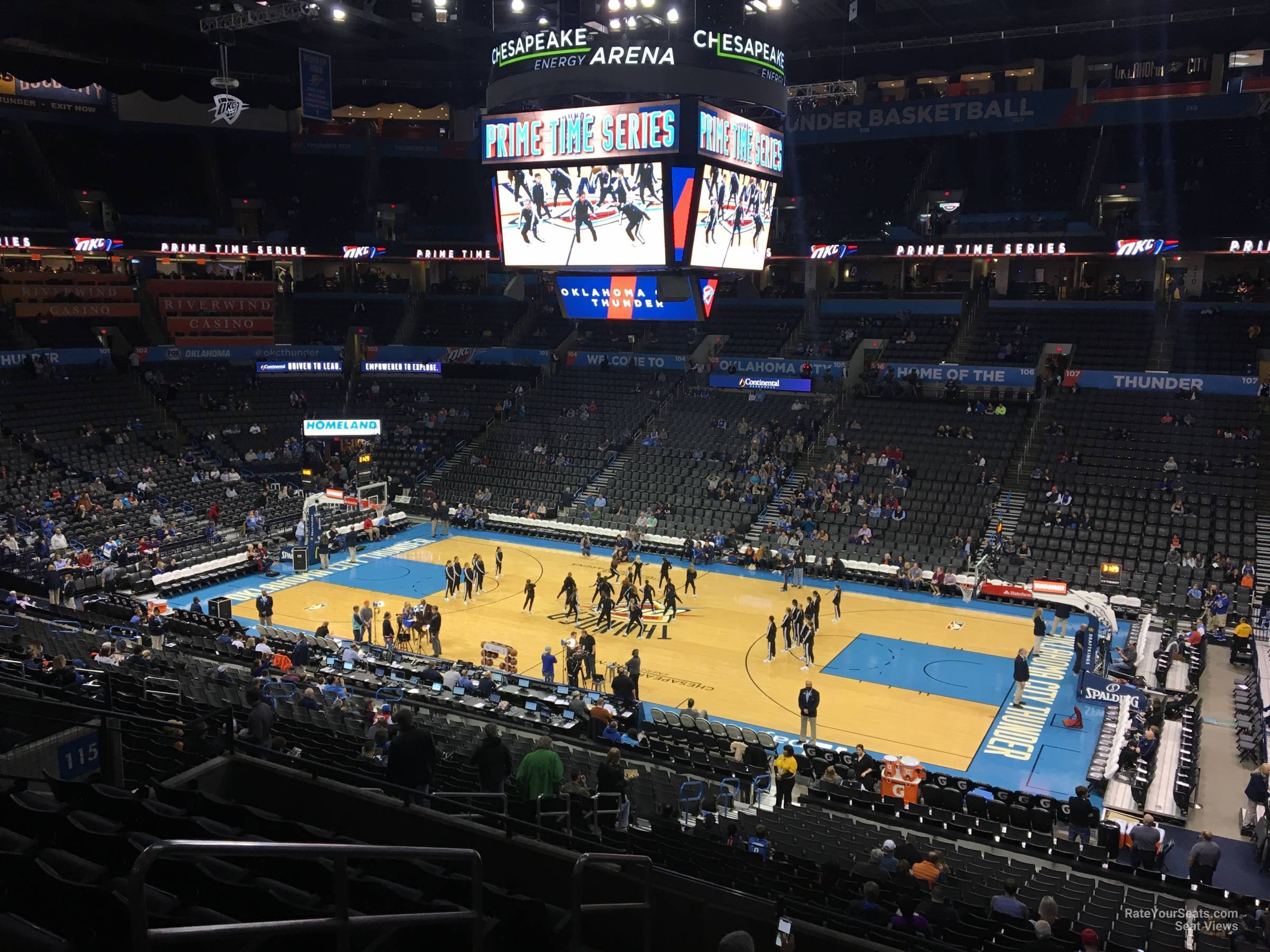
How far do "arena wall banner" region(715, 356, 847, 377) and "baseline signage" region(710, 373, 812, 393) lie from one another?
38 centimetres

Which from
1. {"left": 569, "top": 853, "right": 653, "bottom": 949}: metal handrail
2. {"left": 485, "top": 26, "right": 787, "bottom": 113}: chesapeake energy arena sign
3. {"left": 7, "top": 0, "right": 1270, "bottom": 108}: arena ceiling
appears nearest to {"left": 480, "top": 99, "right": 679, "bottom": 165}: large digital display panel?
{"left": 485, "top": 26, "right": 787, "bottom": 113}: chesapeake energy arena sign

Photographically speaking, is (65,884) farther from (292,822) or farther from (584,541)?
(584,541)

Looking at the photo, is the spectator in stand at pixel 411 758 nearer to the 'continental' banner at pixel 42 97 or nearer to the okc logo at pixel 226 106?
the okc logo at pixel 226 106

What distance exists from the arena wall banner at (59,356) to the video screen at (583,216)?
2989 centimetres

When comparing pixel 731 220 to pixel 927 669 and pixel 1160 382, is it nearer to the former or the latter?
pixel 927 669

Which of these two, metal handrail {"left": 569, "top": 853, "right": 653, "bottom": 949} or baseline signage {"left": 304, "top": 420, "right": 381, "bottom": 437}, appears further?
baseline signage {"left": 304, "top": 420, "right": 381, "bottom": 437}

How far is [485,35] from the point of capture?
4059 cm

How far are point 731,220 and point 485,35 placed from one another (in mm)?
22843

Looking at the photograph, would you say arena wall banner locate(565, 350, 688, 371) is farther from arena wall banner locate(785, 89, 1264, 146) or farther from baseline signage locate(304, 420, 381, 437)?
baseline signage locate(304, 420, 381, 437)

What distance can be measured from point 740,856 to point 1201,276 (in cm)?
4237

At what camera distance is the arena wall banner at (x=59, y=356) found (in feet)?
139

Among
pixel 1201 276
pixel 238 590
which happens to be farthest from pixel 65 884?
pixel 1201 276

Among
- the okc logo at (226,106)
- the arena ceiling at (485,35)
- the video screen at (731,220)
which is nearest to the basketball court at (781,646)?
the video screen at (731,220)

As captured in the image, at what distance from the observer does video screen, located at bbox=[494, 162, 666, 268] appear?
72.1 ft
